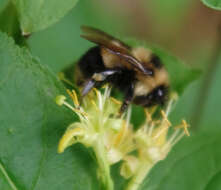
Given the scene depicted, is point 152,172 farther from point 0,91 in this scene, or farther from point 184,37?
point 184,37

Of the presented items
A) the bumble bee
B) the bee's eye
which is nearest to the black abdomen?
the bumble bee

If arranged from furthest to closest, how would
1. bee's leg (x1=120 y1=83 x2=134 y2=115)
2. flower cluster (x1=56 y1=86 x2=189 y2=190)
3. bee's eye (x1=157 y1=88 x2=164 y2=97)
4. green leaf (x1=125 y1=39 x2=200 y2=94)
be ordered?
green leaf (x1=125 y1=39 x2=200 y2=94) < bee's eye (x1=157 y1=88 x2=164 y2=97) < bee's leg (x1=120 y1=83 x2=134 y2=115) < flower cluster (x1=56 y1=86 x2=189 y2=190)

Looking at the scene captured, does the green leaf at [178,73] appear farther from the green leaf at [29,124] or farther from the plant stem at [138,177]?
the green leaf at [29,124]

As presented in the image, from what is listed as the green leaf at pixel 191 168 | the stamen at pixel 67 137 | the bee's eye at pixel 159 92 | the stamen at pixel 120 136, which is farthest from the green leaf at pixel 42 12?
the green leaf at pixel 191 168

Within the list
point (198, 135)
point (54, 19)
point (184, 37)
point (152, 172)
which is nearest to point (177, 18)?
point (184, 37)

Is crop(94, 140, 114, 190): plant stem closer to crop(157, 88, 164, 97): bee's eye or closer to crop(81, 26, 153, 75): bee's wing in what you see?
crop(81, 26, 153, 75): bee's wing

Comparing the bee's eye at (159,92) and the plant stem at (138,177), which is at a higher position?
the bee's eye at (159,92)
